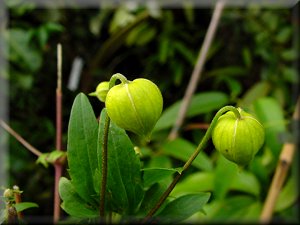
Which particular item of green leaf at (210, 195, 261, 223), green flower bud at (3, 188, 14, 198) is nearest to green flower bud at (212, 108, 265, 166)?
green flower bud at (3, 188, 14, 198)

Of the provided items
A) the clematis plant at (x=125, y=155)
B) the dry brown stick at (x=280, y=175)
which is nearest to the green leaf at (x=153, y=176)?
the clematis plant at (x=125, y=155)

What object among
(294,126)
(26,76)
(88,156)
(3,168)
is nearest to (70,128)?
(88,156)

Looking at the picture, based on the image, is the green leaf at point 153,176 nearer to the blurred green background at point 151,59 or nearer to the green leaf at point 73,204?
the green leaf at point 73,204

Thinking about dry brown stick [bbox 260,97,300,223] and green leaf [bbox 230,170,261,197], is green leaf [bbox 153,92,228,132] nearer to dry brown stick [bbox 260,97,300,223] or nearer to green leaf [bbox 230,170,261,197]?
green leaf [bbox 230,170,261,197]

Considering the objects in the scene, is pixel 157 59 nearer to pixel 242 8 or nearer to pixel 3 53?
pixel 242 8

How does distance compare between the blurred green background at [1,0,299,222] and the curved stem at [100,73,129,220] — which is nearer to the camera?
the curved stem at [100,73,129,220]

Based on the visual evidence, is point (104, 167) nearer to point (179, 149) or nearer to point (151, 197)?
point (151, 197)

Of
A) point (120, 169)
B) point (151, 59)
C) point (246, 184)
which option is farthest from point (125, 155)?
point (151, 59)
